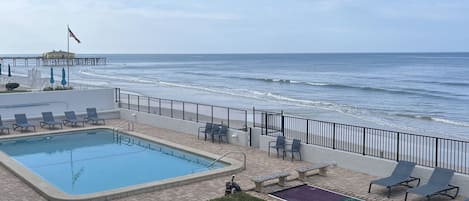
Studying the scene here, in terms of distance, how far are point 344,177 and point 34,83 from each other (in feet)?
64.3

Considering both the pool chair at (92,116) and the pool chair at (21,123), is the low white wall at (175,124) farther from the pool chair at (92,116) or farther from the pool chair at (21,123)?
the pool chair at (21,123)

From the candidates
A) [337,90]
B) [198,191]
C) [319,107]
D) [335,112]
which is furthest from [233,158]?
[337,90]

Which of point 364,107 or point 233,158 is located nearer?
point 233,158

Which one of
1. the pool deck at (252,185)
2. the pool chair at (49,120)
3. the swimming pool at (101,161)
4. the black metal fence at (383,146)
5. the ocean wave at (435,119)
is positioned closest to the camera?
the pool deck at (252,185)

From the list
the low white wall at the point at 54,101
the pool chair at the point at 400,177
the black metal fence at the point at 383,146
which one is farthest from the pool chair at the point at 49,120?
the pool chair at the point at 400,177

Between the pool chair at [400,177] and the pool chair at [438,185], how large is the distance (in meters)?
0.62

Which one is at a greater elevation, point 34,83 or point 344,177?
point 34,83

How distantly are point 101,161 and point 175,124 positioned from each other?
17.4 feet

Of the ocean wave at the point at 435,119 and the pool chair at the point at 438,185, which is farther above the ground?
the pool chair at the point at 438,185

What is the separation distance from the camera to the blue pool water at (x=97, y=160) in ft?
46.8

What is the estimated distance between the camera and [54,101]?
2438 cm

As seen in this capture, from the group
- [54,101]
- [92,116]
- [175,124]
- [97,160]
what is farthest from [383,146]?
[54,101]

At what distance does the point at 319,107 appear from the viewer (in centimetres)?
3712

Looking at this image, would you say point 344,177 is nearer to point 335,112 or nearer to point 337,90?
point 335,112
